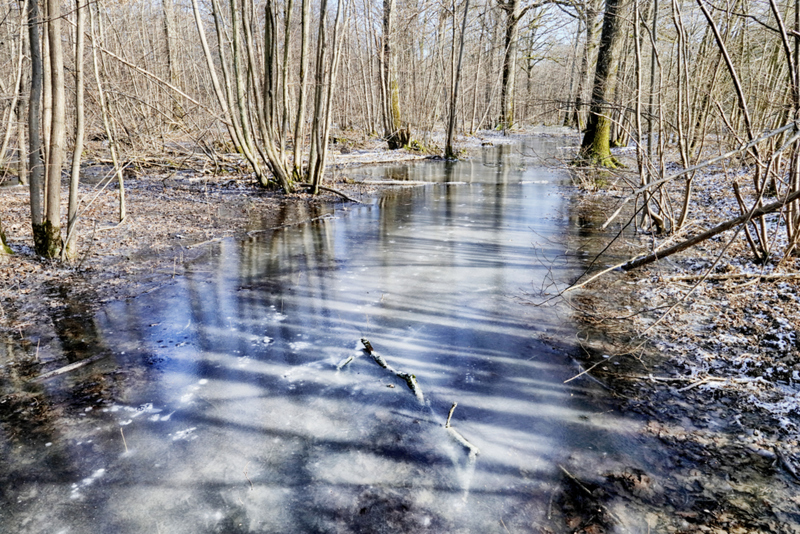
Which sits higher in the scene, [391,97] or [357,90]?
[357,90]

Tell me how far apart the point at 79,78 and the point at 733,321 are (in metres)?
7.74

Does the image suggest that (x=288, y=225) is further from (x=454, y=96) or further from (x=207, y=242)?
(x=454, y=96)

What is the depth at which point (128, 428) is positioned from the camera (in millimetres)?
3215

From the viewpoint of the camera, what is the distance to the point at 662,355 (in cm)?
407

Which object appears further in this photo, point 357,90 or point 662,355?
point 357,90

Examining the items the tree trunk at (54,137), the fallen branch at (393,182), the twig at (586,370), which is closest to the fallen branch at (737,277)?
the twig at (586,370)

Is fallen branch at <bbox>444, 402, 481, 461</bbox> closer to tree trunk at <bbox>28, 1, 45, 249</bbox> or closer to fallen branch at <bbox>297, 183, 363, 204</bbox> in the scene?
tree trunk at <bbox>28, 1, 45, 249</bbox>

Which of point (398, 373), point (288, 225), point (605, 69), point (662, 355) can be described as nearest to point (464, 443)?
point (398, 373)

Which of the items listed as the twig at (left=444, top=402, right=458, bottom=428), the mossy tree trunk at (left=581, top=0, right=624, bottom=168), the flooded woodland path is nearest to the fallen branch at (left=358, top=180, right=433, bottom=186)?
the mossy tree trunk at (left=581, top=0, right=624, bottom=168)

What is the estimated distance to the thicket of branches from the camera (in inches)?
229

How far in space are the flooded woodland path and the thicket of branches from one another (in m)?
1.73

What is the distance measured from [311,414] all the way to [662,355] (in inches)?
115

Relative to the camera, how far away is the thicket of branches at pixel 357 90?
19.1ft

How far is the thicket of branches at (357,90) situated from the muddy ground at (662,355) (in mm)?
769
